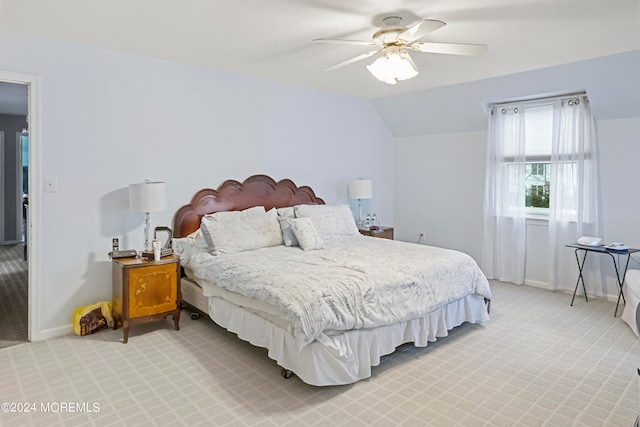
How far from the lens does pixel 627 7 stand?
2570 mm

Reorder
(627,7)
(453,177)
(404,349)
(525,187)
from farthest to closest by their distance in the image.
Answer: (453,177) → (525,187) → (404,349) → (627,7)

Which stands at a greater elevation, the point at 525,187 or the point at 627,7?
the point at 627,7

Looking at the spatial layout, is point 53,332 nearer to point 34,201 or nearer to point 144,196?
point 34,201

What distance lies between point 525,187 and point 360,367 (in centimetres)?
351

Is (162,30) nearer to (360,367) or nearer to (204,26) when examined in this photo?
(204,26)

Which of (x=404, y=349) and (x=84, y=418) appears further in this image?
(x=404, y=349)

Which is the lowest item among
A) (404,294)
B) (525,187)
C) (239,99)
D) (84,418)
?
(84,418)

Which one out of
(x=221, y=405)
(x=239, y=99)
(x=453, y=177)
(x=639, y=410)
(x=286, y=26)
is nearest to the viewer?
(x=639, y=410)

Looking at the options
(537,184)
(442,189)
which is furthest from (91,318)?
(537,184)

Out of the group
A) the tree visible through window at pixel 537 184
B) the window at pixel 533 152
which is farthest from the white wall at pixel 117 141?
the tree visible through window at pixel 537 184

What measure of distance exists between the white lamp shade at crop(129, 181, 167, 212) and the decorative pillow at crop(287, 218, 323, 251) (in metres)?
1.29

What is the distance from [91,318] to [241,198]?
1.82m

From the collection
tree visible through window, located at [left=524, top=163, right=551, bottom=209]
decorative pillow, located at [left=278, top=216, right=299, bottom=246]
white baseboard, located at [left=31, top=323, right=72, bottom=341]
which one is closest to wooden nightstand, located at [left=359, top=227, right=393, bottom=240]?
decorative pillow, located at [left=278, top=216, right=299, bottom=246]

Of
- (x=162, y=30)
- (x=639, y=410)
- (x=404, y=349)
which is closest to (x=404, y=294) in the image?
(x=404, y=349)
